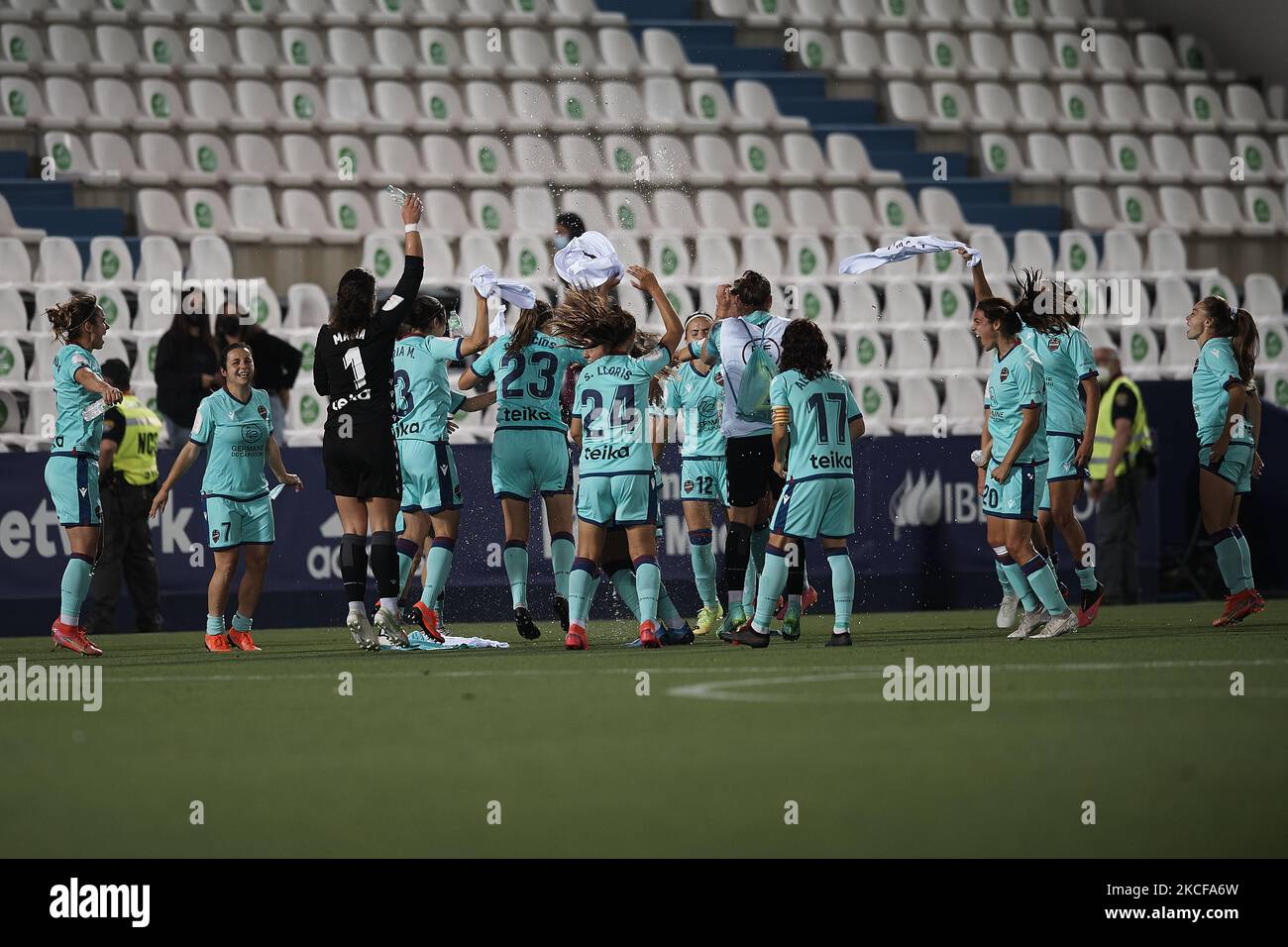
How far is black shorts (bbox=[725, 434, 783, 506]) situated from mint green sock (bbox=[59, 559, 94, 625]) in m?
3.90

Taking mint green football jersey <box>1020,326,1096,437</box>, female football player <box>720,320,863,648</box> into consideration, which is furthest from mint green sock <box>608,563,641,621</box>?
mint green football jersey <box>1020,326,1096,437</box>

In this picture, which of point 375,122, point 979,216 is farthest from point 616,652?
point 979,216

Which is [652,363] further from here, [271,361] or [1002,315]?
[271,361]

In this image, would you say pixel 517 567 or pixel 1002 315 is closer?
pixel 1002 315

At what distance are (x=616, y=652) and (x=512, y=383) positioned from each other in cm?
202

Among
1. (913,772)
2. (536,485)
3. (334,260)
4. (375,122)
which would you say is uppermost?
(375,122)

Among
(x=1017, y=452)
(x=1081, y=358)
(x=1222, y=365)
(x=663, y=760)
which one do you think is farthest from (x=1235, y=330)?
(x=663, y=760)

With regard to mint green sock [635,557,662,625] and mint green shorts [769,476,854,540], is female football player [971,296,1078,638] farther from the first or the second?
mint green sock [635,557,662,625]

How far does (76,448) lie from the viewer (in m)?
11.3

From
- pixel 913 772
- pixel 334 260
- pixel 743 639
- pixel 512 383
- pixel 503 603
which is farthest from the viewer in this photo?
pixel 334 260

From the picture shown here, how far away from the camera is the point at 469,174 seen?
1959 centimetres

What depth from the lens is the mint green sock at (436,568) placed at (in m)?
11.5

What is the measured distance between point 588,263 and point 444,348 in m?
1.06

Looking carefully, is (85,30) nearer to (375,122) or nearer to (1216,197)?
(375,122)
